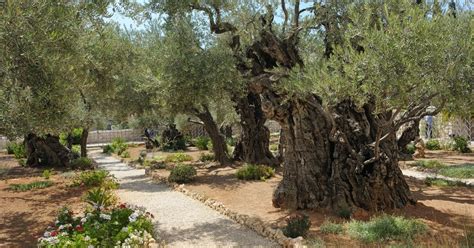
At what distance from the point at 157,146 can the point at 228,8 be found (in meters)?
23.2

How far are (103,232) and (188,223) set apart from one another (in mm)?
2788

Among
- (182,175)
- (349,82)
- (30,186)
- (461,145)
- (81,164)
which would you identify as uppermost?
(349,82)

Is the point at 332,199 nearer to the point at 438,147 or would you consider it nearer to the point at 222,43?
the point at 222,43

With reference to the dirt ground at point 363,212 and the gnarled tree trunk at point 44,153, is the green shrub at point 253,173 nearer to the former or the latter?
the dirt ground at point 363,212

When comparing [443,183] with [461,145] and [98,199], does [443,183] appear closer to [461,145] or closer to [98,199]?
[98,199]

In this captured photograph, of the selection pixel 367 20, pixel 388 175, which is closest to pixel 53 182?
pixel 388 175

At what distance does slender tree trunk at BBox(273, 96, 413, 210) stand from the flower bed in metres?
3.74

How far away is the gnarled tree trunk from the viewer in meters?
21.8

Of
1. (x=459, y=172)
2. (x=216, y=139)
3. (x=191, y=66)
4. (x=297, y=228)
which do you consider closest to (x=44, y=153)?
(x=216, y=139)

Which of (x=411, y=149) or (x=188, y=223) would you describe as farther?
(x=411, y=149)

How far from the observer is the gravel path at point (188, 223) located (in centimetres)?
784

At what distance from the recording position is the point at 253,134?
19.2 meters

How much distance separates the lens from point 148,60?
15.8 metres

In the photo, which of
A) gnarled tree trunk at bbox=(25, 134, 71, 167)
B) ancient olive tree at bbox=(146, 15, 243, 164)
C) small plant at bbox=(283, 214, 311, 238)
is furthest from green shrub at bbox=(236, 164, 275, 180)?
gnarled tree trunk at bbox=(25, 134, 71, 167)
